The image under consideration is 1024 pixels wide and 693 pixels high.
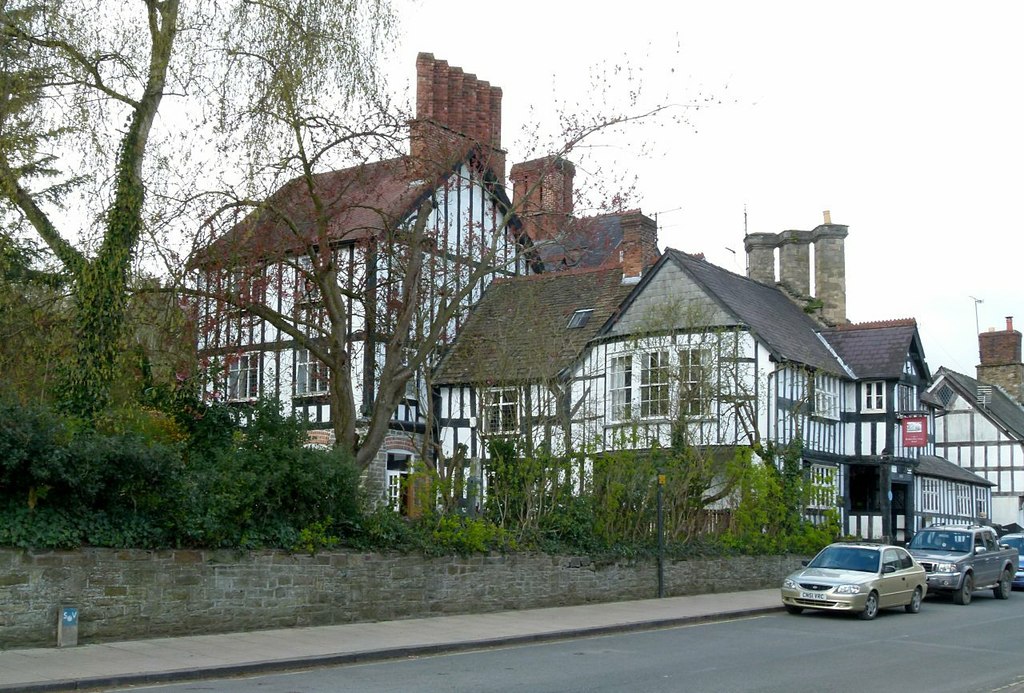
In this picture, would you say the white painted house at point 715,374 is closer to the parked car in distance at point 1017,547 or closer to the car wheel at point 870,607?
the parked car in distance at point 1017,547

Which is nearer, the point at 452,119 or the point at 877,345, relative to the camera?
the point at 452,119

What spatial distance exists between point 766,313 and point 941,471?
1135 centimetres

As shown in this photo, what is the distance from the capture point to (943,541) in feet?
87.5

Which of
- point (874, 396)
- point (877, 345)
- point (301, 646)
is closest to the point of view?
point (301, 646)

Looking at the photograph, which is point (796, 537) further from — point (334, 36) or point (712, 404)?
point (334, 36)

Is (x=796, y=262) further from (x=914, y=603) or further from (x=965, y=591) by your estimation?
(x=914, y=603)

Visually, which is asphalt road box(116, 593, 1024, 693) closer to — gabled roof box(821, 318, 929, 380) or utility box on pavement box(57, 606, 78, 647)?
utility box on pavement box(57, 606, 78, 647)

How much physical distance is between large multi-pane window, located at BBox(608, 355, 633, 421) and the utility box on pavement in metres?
18.6

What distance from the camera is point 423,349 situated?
1931cm

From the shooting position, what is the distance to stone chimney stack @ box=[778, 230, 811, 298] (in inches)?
1668

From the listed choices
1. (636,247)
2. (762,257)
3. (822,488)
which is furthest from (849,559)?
(762,257)

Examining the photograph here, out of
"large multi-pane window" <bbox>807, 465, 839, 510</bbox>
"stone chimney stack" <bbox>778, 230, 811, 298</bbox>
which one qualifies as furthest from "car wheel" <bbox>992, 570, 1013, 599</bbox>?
"stone chimney stack" <bbox>778, 230, 811, 298</bbox>

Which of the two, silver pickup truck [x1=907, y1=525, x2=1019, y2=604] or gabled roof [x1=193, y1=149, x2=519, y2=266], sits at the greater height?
gabled roof [x1=193, y1=149, x2=519, y2=266]

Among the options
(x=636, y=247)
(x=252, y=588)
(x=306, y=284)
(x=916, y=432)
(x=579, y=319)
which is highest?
(x=636, y=247)
